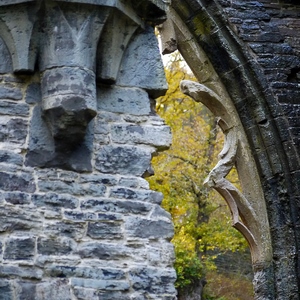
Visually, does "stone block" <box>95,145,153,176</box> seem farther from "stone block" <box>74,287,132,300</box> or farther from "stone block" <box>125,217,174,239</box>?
"stone block" <box>74,287,132,300</box>

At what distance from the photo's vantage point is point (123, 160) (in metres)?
4.46

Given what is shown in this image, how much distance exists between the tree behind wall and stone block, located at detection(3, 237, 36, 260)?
835cm

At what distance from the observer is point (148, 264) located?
4266 millimetres

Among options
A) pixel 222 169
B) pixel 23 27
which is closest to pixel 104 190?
pixel 23 27

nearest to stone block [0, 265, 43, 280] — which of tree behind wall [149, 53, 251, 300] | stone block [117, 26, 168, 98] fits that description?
stone block [117, 26, 168, 98]

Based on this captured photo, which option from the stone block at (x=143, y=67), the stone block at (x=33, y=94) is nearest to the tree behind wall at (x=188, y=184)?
the stone block at (x=143, y=67)

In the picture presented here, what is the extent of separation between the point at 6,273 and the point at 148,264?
0.81 m

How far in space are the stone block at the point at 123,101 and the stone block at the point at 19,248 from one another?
3.15 feet

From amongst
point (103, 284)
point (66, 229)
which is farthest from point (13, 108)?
point (103, 284)

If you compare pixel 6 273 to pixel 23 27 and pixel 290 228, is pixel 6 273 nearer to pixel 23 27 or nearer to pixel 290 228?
pixel 23 27

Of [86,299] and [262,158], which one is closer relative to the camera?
[86,299]

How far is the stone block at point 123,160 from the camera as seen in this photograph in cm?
442

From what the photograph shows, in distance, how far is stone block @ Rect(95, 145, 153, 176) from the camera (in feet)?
Result: 14.5

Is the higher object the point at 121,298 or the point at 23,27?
the point at 23,27
